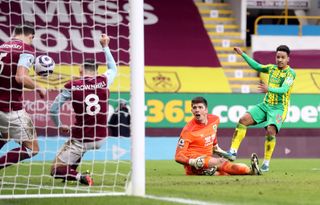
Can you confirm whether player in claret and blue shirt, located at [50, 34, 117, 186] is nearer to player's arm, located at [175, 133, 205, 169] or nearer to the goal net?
the goal net

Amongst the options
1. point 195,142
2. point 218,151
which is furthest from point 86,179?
point 218,151

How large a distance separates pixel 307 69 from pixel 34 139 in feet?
47.8

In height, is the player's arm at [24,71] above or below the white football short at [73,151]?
above

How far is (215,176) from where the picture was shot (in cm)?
1148

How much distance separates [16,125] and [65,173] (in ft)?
2.77

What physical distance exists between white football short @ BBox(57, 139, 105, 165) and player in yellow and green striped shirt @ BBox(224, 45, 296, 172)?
2896mm

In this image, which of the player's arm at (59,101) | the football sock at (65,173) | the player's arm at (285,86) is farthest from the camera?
the player's arm at (285,86)

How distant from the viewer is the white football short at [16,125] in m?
10.6

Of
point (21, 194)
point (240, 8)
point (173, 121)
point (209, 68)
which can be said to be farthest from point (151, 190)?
point (240, 8)

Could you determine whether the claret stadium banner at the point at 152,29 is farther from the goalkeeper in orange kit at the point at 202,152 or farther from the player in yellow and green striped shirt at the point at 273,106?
the goalkeeper in orange kit at the point at 202,152

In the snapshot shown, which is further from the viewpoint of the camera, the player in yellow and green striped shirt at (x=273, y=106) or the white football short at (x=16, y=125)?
the player in yellow and green striped shirt at (x=273, y=106)

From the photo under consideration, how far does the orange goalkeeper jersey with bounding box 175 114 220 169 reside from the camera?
11.6 meters

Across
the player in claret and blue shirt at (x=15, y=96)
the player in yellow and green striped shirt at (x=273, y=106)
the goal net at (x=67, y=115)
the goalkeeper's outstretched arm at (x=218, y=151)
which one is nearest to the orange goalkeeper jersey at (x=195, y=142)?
the goalkeeper's outstretched arm at (x=218, y=151)

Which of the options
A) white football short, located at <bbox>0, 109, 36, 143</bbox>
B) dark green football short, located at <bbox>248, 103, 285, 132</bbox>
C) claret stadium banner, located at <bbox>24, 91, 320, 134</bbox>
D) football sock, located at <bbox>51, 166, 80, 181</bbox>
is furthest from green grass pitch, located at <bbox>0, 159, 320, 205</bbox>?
claret stadium banner, located at <bbox>24, 91, 320, 134</bbox>
